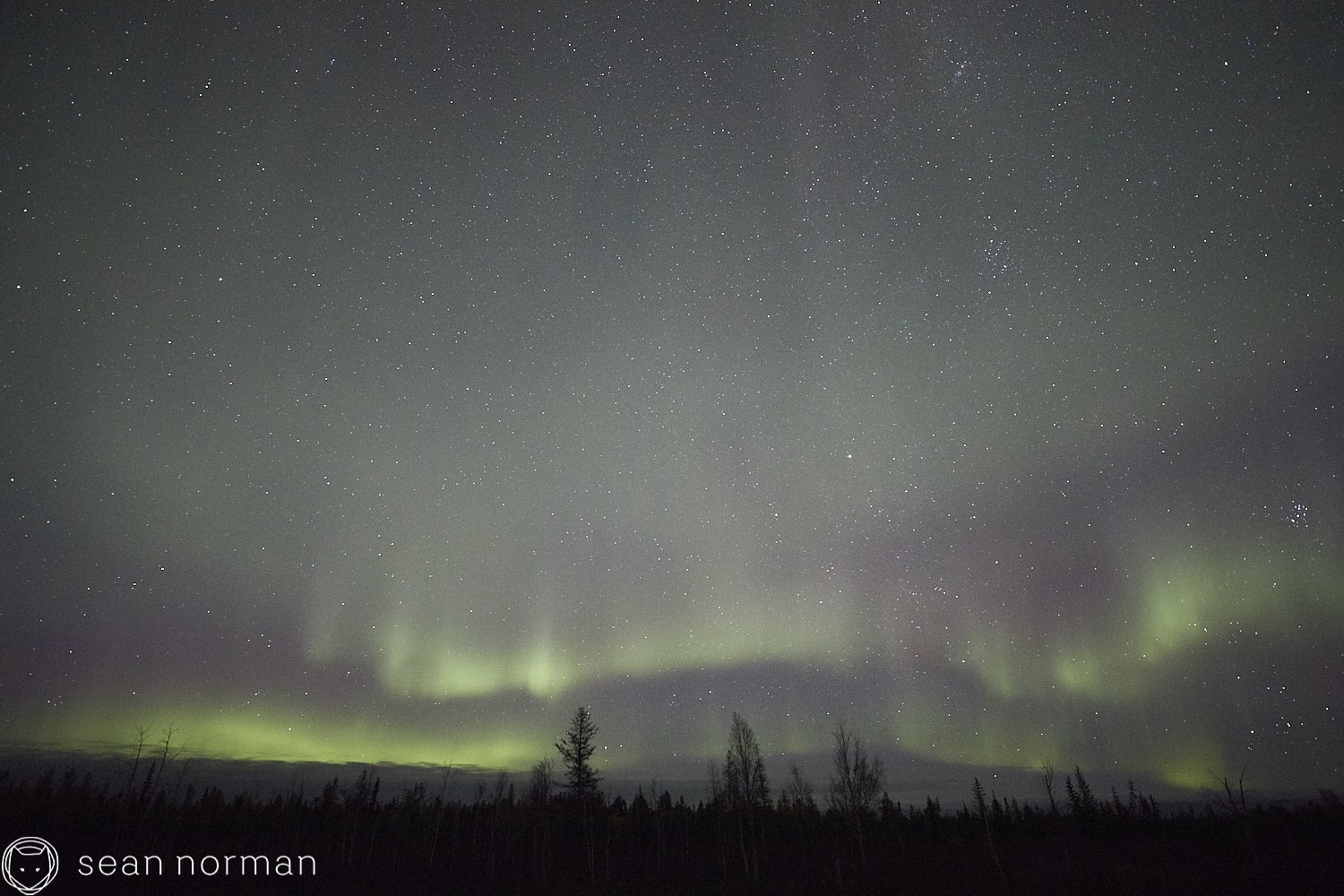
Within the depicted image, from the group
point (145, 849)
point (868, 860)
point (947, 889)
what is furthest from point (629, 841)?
point (145, 849)

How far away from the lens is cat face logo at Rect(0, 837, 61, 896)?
33.2m

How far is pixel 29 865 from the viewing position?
1586 inches

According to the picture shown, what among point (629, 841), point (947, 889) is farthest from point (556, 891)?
point (629, 841)

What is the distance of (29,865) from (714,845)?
2122 inches

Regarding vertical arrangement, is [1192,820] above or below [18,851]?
below

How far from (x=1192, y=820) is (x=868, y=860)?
5792 cm

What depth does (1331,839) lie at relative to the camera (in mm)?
57062

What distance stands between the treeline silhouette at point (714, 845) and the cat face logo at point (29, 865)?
4.81ft

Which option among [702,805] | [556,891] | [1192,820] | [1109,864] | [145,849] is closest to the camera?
[556,891]

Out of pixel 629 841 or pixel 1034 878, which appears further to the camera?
pixel 629 841

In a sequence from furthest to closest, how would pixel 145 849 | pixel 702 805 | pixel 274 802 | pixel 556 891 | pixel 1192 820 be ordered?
pixel 274 802 < pixel 702 805 < pixel 1192 820 < pixel 145 849 < pixel 556 891

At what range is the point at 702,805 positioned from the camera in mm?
82938

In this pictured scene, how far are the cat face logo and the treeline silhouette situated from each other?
1.47m

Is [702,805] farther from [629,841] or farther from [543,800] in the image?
[543,800]
